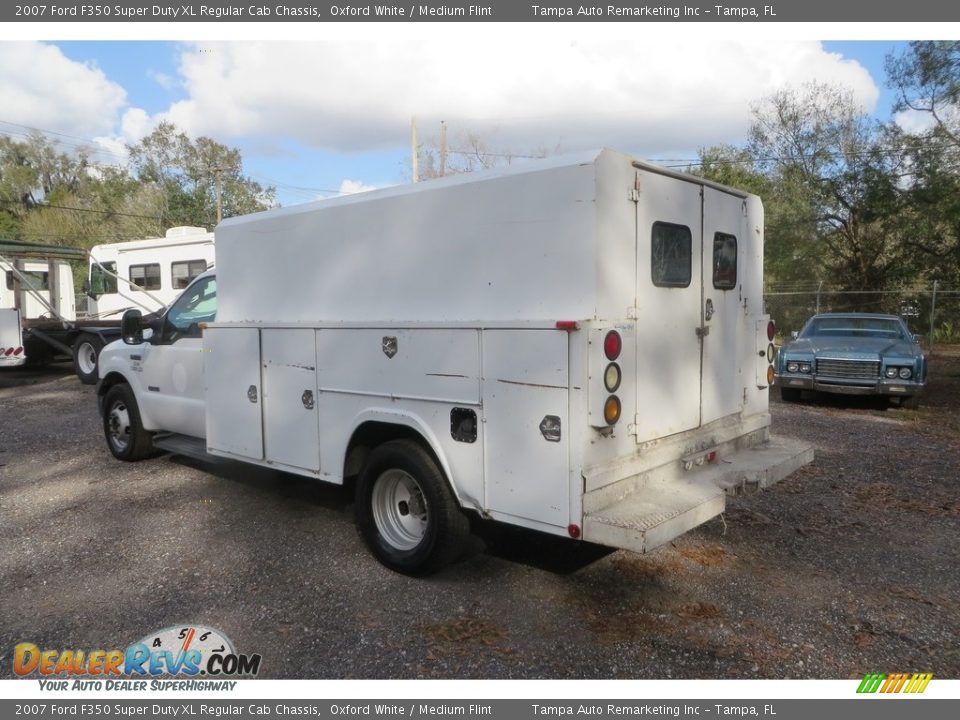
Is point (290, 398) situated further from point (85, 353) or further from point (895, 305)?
point (895, 305)

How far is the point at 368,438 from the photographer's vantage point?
4664 mm

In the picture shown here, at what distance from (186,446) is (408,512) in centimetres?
285

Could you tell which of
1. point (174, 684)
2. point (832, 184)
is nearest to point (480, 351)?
point (174, 684)

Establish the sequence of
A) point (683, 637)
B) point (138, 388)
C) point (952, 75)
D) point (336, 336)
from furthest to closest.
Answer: point (952, 75) → point (138, 388) → point (336, 336) → point (683, 637)

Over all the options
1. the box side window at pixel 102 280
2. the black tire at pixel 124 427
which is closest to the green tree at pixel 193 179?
the box side window at pixel 102 280

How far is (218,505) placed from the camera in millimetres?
6062

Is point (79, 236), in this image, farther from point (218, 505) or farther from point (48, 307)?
point (218, 505)

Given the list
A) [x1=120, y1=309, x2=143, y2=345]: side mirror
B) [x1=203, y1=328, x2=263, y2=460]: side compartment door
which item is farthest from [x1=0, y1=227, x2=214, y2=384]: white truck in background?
[x1=203, y1=328, x2=263, y2=460]: side compartment door

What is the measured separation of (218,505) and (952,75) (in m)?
15.7

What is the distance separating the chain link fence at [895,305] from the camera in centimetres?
1983

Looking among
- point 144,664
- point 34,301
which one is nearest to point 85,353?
point 34,301

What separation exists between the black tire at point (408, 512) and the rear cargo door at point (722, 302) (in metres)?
1.77

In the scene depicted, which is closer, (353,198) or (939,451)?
(353,198)

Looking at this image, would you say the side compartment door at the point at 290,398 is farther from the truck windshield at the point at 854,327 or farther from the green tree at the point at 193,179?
the green tree at the point at 193,179
